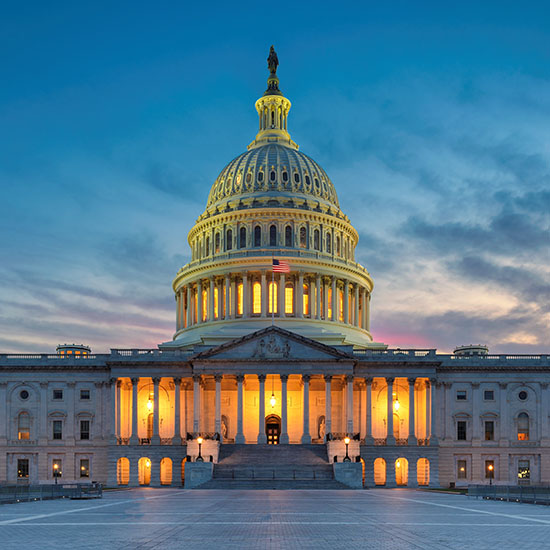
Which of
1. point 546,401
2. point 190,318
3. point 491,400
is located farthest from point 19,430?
point 546,401

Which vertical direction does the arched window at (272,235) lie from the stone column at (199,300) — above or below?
above

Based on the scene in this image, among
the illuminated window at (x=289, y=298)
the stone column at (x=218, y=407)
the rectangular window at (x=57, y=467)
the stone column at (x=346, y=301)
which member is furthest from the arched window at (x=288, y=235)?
the rectangular window at (x=57, y=467)

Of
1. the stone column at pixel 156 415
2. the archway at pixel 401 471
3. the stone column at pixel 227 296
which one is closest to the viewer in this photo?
the stone column at pixel 156 415

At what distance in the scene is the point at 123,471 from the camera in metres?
89.2

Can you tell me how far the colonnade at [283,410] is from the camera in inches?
3427

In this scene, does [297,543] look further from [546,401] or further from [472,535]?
[546,401]

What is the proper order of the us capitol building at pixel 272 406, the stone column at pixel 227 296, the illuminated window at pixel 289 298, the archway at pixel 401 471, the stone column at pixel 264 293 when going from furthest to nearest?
the illuminated window at pixel 289 298
the stone column at pixel 227 296
the stone column at pixel 264 293
the archway at pixel 401 471
the us capitol building at pixel 272 406

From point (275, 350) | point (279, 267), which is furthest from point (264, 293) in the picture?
point (275, 350)

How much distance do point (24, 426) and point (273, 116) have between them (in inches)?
2330

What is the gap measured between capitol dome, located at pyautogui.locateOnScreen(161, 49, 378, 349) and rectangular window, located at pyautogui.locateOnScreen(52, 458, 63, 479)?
1925cm

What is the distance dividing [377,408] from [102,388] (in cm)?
3122

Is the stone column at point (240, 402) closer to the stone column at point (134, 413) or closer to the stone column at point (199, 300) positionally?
the stone column at point (134, 413)

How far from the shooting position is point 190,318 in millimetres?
112312

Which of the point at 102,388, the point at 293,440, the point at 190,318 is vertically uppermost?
the point at 190,318
